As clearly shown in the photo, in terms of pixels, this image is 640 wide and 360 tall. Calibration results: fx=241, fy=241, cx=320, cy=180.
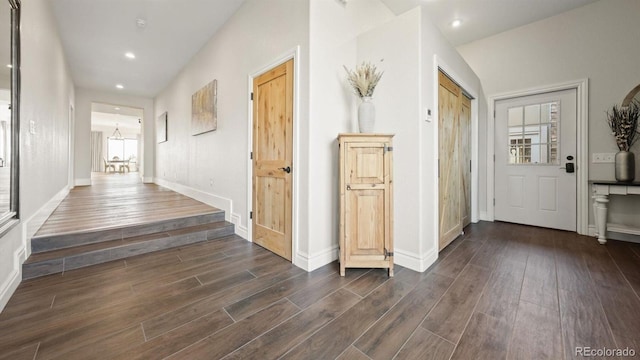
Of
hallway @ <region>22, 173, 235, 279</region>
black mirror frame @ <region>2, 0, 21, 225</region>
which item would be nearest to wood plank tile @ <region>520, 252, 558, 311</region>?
hallway @ <region>22, 173, 235, 279</region>

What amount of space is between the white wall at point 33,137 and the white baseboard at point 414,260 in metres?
2.82

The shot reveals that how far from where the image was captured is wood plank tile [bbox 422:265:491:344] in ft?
4.51

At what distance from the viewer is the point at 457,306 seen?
1.60 meters

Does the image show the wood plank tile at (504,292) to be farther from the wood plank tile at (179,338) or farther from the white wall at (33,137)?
the white wall at (33,137)

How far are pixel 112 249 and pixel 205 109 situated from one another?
252 centimetres

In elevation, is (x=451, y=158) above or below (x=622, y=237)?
above

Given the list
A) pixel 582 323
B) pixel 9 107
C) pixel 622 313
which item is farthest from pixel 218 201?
pixel 622 313

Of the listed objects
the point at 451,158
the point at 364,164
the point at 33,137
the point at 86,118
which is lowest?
the point at 364,164

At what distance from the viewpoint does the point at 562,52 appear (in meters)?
3.34

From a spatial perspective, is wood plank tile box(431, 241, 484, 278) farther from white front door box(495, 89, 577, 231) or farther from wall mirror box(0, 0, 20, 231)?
wall mirror box(0, 0, 20, 231)

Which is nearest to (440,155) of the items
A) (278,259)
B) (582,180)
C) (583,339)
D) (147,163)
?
(583,339)

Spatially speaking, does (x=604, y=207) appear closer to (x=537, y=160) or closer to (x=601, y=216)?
(x=601, y=216)

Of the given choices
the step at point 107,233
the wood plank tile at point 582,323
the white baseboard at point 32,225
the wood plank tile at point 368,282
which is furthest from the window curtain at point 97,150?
the wood plank tile at point 582,323

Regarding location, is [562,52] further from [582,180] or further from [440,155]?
[440,155]
